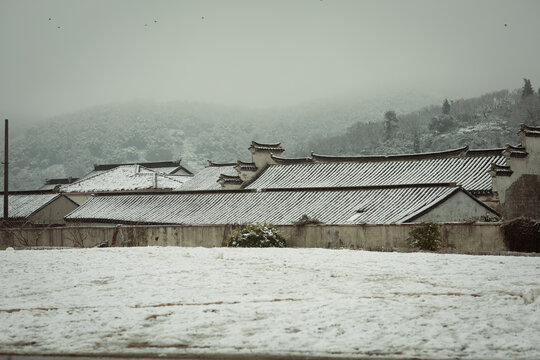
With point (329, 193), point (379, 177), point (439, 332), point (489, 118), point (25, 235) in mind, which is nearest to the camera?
point (439, 332)

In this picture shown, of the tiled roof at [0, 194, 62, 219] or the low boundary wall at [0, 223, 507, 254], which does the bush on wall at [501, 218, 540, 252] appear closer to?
the low boundary wall at [0, 223, 507, 254]

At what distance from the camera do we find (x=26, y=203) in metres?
65.2

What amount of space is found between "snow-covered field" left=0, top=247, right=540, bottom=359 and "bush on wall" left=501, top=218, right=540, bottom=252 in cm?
745

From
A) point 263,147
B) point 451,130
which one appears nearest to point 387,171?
point 263,147

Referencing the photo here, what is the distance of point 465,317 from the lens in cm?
1013

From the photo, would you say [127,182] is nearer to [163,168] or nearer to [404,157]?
[163,168]

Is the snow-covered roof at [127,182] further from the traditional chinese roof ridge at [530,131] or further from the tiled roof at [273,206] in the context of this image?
the traditional chinese roof ridge at [530,131]

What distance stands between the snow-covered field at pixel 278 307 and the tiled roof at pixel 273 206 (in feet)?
61.9

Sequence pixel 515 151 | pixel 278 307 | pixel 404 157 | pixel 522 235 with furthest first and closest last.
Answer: pixel 404 157
pixel 515 151
pixel 522 235
pixel 278 307

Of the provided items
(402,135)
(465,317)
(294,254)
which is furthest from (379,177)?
(402,135)

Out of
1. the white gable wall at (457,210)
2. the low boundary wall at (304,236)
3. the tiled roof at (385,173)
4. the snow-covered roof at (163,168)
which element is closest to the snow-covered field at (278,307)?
the low boundary wall at (304,236)

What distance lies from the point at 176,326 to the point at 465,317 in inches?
161

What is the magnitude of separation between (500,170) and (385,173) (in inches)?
328

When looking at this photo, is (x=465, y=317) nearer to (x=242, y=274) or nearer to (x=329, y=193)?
(x=242, y=274)
